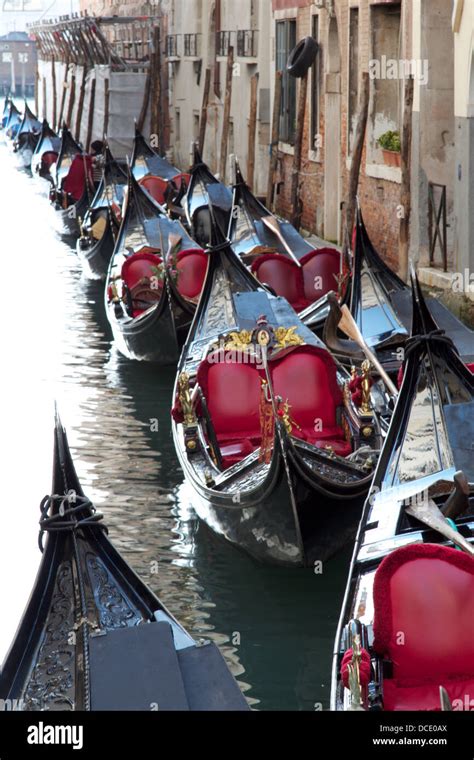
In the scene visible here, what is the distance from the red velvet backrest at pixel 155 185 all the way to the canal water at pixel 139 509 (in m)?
2.64

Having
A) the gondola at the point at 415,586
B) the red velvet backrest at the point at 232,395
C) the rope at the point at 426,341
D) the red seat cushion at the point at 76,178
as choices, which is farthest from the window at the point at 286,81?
the gondola at the point at 415,586

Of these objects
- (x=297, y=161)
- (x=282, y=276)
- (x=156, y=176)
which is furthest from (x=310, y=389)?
(x=156, y=176)

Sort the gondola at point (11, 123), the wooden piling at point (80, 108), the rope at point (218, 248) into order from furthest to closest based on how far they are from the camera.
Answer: the gondola at point (11, 123)
the wooden piling at point (80, 108)
the rope at point (218, 248)

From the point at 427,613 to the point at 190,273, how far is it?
4.38m

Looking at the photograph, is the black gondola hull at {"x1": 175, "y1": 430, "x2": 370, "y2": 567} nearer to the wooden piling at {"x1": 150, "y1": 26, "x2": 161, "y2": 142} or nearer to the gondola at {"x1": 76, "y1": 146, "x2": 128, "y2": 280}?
the gondola at {"x1": 76, "y1": 146, "x2": 128, "y2": 280}

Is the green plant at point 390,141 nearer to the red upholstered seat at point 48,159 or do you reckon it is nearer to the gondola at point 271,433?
the gondola at point 271,433

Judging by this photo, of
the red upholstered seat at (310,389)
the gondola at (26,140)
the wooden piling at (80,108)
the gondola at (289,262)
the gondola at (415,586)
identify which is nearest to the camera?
the gondola at (415,586)

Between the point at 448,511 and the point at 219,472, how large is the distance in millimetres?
1205

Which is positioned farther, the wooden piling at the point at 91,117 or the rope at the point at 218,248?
the wooden piling at the point at 91,117

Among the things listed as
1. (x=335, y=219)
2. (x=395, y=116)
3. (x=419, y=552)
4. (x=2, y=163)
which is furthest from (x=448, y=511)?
(x=2, y=163)

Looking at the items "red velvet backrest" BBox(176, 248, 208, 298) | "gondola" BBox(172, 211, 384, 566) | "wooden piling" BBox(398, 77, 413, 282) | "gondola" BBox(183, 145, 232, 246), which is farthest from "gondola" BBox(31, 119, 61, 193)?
"gondola" BBox(172, 211, 384, 566)

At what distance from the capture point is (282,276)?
6.77m

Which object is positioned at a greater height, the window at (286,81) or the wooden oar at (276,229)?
the window at (286,81)

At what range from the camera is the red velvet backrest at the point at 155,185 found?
36.5ft
